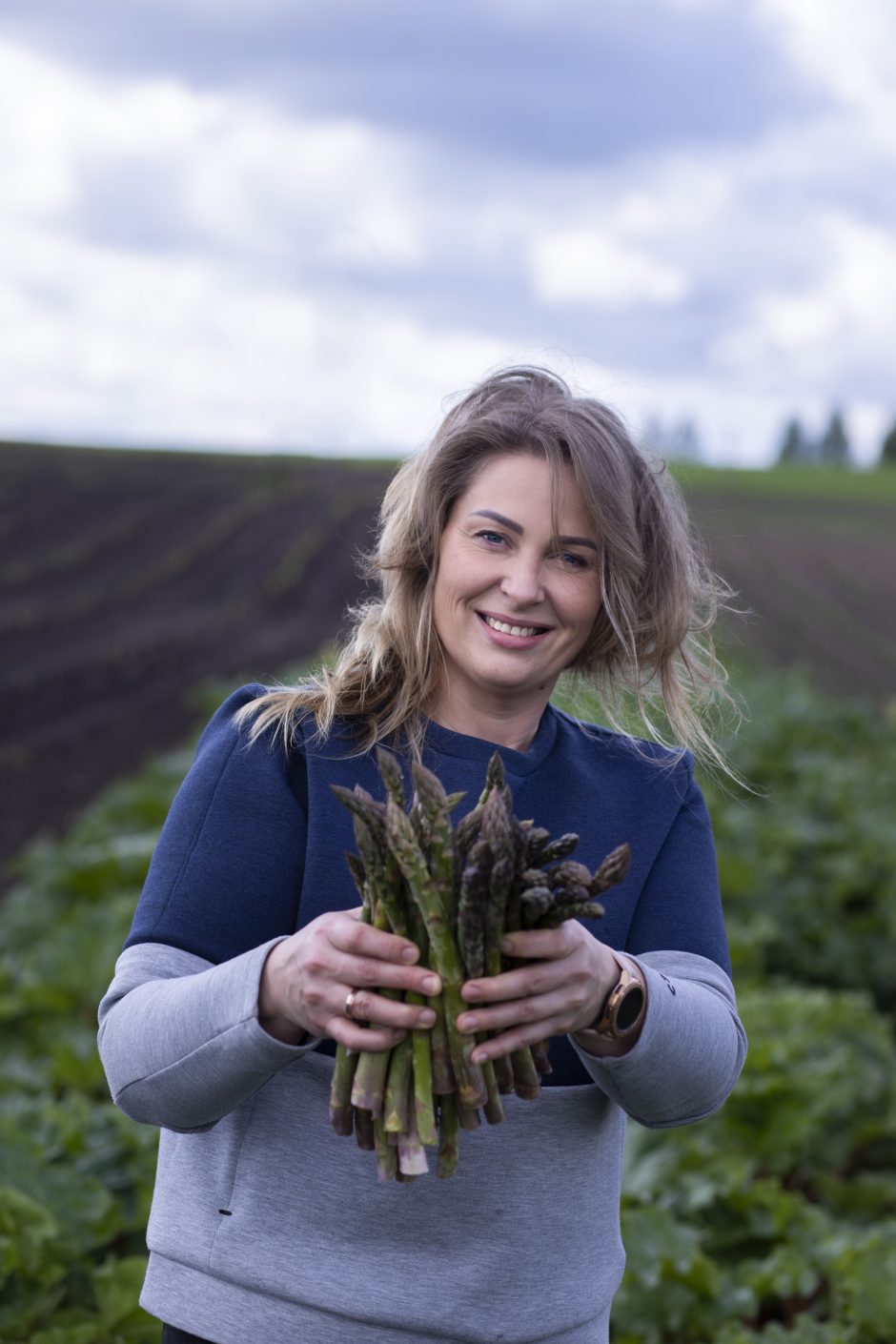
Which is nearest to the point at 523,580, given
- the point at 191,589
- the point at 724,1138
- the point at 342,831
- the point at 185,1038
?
the point at 342,831

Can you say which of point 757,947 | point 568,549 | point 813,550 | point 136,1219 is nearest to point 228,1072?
point 568,549

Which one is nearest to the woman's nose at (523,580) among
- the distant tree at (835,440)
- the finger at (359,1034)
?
the finger at (359,1034)

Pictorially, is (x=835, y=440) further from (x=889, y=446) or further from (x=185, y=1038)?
(x=185, y=1038)

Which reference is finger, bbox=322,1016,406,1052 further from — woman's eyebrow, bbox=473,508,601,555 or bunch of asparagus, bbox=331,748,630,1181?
woman's eyebrow, bbox=473,508,601,555

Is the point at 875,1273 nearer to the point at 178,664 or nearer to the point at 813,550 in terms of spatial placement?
the point at 178,664

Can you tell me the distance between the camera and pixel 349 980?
1813mm

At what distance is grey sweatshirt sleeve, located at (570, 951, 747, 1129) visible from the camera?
1.99 m

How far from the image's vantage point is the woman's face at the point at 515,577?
221 cm

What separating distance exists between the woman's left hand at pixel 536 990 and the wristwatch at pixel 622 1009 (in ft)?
0.15

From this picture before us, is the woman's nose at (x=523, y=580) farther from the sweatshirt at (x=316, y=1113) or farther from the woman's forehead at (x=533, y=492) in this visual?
the sweatshirt at (x=316, y=1113)

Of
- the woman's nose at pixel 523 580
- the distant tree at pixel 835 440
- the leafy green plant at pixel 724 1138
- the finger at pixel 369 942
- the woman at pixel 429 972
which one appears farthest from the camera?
the distant tree at pixel 835 440

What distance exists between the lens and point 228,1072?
6.29 ft

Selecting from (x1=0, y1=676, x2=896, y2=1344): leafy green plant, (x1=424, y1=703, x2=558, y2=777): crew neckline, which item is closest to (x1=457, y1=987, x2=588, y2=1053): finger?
(x1=424, y1=703, x2=558, y2=777): crew neckline

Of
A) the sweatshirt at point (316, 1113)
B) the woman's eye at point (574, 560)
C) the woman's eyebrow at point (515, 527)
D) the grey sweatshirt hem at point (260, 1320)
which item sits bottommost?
the grey sweatshirt hem at point (260, 1320)
